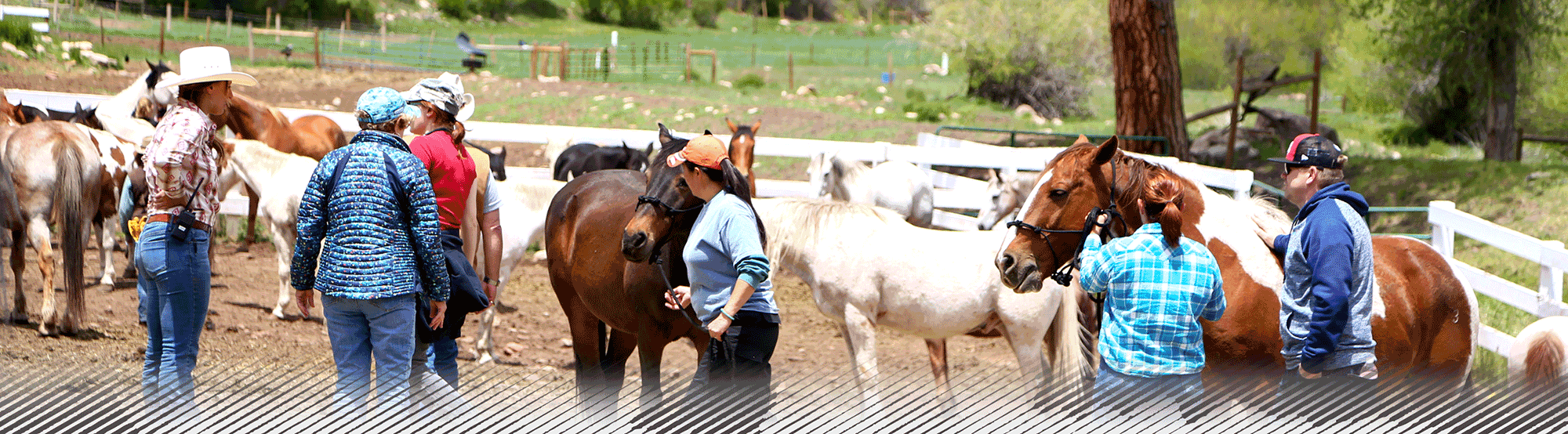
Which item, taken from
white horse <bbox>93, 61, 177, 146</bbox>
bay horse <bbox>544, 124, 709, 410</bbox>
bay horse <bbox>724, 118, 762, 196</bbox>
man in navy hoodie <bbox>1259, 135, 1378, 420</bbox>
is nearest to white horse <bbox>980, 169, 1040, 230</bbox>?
bay horse <bbox>724, 118, 762, 196</bbox>

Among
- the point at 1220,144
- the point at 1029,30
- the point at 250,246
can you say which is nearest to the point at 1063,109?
the point at 1029,30

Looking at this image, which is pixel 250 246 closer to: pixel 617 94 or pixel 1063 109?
pixel 617 94

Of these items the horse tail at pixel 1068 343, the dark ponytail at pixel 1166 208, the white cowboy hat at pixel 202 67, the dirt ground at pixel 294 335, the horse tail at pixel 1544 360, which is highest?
the white cowboy hat at pixel 202 67

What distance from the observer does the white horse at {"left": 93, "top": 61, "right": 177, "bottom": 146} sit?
8211 millimetres

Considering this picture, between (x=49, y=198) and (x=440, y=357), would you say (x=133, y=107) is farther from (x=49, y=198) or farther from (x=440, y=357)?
(x=440, y=357)

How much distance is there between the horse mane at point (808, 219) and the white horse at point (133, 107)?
5386 mm

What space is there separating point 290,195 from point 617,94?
55.1ft

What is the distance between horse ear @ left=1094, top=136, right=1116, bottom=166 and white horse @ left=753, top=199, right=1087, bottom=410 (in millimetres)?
1425

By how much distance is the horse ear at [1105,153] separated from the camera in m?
3.47

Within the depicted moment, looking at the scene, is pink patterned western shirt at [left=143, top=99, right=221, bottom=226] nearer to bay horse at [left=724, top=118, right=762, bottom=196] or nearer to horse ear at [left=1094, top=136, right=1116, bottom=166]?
horse ear at [left=1094, top=136, right=1116, bottom=166]

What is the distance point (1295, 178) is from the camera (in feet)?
10.8

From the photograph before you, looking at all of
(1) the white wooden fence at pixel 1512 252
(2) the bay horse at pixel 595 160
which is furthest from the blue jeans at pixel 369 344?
(2) the bay horse at pixel 595 160

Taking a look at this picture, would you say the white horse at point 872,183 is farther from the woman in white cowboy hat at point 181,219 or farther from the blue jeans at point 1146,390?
the blue jeans at point 1146,390

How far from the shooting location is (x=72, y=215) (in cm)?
570
